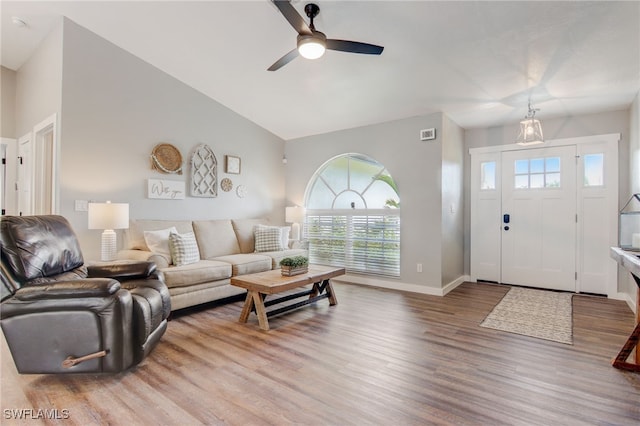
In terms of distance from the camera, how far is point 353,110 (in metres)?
4.63

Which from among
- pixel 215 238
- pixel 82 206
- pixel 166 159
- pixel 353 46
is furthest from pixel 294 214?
pixel 353 46

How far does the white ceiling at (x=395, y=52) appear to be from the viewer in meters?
2.72

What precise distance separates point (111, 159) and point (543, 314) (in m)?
5.30

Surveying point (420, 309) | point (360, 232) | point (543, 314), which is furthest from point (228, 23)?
point (543, 314)

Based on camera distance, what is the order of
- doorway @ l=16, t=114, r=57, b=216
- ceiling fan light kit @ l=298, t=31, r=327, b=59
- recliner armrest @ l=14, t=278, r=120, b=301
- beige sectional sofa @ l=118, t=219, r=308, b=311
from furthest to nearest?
doorway @ l=16, t=114, r=57, b=216 < beige sectional sofa @ l=118, t=219, r=308, b=311 < ceiling fan light kit @ l=298, t=31, r=327, b=59 < recliner armrest @ l=14, t=278, r=120, b=301

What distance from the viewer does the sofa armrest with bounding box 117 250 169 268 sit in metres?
3.41

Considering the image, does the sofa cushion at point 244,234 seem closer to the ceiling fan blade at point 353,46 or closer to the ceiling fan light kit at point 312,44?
the ceiling fan light kit at point 312,44

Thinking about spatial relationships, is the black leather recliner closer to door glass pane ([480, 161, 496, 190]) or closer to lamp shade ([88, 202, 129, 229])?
lamp shade ([88, 202, 129, 229])

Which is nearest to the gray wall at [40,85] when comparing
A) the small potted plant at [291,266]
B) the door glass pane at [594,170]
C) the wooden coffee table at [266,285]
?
the wooden coffee table at [266,285]

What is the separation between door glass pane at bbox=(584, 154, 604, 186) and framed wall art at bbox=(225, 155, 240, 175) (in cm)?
505

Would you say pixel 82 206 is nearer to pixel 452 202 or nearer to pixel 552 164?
pixel 452 202

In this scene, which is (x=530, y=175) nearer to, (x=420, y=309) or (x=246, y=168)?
(x=420, y=309)

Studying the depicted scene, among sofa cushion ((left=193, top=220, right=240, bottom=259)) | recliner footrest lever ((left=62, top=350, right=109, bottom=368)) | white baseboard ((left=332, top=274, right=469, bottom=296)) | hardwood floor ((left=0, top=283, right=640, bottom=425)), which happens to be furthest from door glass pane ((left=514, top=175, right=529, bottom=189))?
recliner footrest lever ((left=62, top=350, right=109, bottom=368))

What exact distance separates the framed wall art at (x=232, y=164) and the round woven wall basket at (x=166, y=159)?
77 cm
